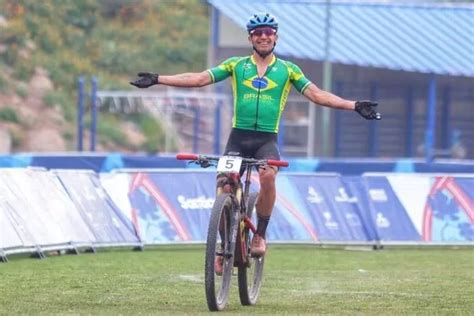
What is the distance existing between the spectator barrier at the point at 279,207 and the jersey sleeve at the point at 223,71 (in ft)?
20.4

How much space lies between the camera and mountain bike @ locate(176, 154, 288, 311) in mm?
10375

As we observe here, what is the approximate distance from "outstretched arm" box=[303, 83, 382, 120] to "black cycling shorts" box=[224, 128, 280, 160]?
421 mm

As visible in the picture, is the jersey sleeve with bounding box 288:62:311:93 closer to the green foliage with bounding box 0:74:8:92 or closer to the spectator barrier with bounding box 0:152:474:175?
the spectator barrier with bounding box 0:152:474:175

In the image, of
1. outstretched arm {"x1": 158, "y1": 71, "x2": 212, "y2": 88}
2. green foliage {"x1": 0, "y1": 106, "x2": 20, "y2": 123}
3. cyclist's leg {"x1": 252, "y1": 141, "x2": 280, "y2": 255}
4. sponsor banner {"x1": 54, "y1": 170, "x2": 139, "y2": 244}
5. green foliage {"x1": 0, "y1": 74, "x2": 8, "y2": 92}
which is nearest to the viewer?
outstretched arm {"x1": 158, "y1": 71, "x2": 212, "y2": 88}

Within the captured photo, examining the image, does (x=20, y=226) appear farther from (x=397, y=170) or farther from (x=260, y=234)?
(x=397, y=170)

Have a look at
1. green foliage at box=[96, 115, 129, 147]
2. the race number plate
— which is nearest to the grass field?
the race number plate

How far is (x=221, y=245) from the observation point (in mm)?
10789

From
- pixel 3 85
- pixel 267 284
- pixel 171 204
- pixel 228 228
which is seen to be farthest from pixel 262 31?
pixel 3 85

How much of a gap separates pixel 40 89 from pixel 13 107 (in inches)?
103

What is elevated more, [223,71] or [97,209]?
[223,71]

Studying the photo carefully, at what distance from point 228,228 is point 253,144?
0.79m

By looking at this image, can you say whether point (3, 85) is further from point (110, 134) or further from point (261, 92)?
point (261, 92)

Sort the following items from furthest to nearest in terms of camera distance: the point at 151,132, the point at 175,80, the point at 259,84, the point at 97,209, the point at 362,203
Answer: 1. the point at 151,132
2. the point at 362,203
3. the point at 97,209
4. the point at 259,84
5. the point at 175,80

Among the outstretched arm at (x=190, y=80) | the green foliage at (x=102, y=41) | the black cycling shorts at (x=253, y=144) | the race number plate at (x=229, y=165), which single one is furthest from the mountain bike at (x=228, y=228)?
the green foliage at (x=102, y=41)
